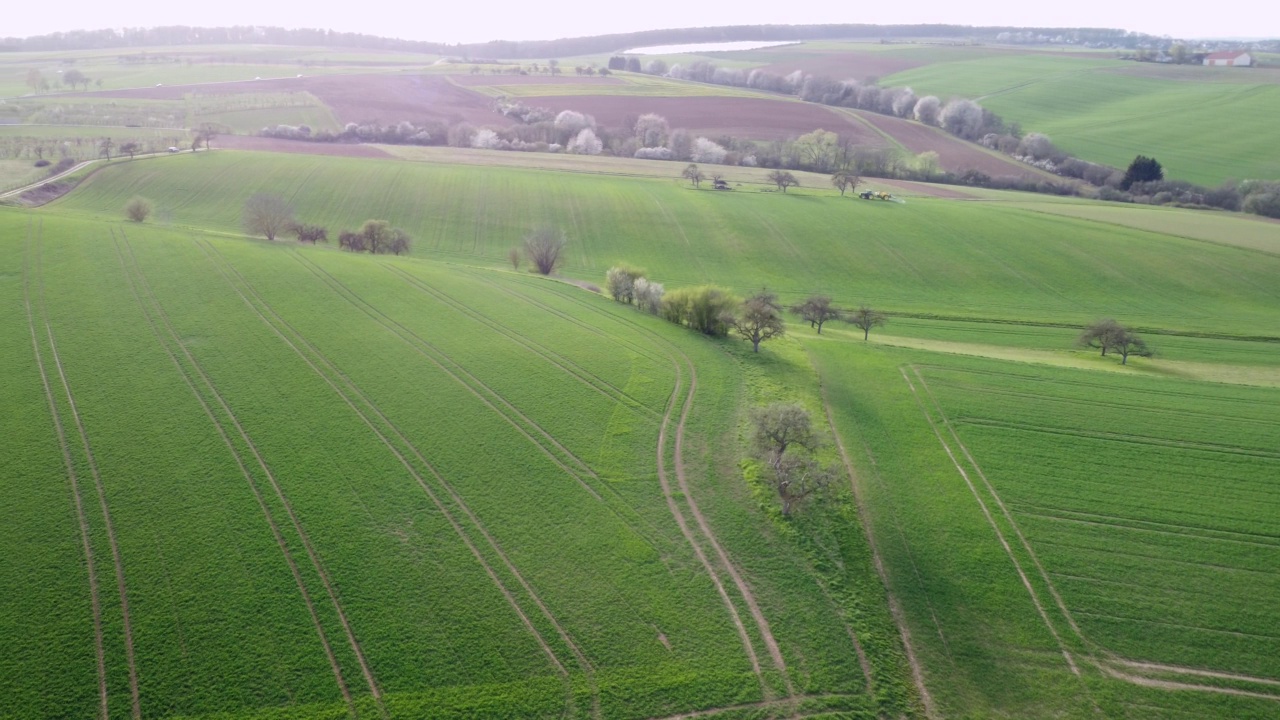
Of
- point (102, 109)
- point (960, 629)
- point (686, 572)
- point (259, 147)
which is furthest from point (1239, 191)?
point (102, 109)

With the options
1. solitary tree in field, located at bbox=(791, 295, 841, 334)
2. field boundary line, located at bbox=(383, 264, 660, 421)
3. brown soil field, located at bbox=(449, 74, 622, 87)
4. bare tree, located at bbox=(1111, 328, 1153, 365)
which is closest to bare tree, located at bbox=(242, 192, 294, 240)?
field boundary line, located at bbox=(383, 264, 660, 421)

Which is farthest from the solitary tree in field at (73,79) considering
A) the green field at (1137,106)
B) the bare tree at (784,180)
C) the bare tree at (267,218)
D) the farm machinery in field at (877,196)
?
the green field at (1137,106)

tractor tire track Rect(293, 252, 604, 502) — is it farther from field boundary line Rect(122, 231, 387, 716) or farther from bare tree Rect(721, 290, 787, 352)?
bare tree Rect(721, 290, 787, 352)

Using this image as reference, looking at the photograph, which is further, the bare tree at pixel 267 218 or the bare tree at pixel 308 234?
the bare tree at pixel 308 234

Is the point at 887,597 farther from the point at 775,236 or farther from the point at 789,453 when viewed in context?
the point at 775,236

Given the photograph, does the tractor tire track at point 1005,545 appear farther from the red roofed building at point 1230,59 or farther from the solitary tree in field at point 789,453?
the red roofed building at point 1230,59

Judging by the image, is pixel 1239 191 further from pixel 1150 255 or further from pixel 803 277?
pixel 803 277
